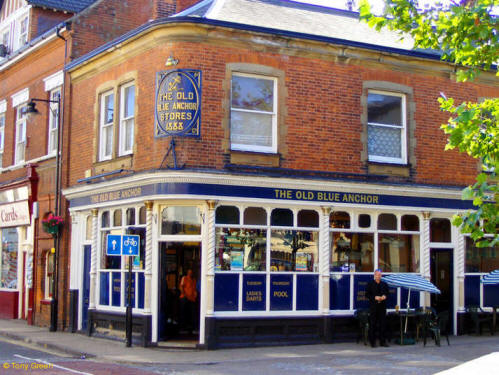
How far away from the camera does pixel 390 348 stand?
15.9 meters

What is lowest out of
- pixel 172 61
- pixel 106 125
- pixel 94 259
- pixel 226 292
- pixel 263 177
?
pixel 226 292

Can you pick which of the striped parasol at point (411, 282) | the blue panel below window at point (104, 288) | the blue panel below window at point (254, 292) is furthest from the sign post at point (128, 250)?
the striped parasol at point (411, 282)

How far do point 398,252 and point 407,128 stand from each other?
329 cm

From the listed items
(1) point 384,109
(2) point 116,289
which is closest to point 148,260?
(2) point 116,289

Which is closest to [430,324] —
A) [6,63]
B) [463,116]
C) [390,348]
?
[390,348]

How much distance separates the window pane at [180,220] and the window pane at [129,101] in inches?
128

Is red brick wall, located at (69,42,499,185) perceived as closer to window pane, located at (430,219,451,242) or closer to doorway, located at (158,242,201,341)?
window pane, located at (430,219,451,242)

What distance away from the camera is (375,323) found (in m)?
16.2

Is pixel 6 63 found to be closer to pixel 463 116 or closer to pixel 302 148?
pixel 302 148

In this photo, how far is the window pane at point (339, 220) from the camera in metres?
17.3

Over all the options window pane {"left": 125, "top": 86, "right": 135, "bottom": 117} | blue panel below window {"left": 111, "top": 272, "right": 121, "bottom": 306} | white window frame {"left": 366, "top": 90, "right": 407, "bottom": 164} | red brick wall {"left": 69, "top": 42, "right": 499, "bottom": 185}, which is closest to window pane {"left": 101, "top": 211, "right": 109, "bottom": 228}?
blue panel below window {"left": 111, "top": 272, "right": 121, "bottom": 306}

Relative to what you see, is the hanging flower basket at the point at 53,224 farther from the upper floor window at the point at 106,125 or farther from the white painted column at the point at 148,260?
the white painted column at the point at 148,260

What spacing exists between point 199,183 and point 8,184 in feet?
37.7

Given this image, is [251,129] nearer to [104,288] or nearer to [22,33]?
[104,288]
